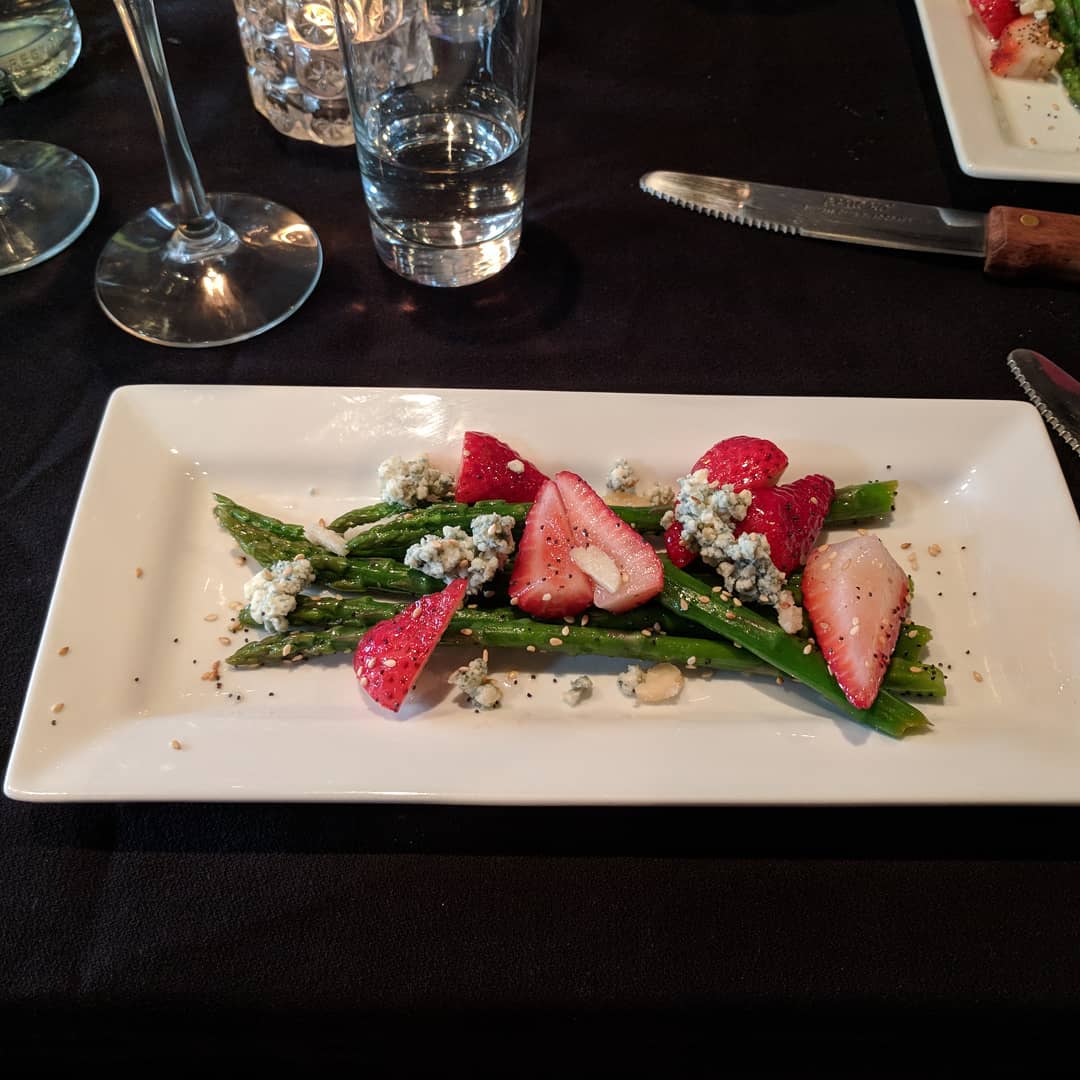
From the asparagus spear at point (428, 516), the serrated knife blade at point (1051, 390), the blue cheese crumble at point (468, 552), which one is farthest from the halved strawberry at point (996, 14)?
the blue cheese crumble at point (468, 552)

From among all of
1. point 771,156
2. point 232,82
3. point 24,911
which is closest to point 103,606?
point 24,911

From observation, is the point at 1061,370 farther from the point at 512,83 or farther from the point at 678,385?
the point at 512,83

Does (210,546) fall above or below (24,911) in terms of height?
above

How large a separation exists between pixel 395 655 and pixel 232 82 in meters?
1.43

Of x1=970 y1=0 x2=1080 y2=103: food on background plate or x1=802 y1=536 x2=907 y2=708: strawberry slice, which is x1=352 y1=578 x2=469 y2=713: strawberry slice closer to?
x1=802 y1=536 x2=907 y2=708: strawberry slice

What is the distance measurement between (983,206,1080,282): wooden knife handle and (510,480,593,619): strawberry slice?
0.99 m

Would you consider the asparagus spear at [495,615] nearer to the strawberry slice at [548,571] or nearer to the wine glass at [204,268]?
the strawberry slice at [548,571]

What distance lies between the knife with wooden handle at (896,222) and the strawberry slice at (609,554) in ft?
2.76

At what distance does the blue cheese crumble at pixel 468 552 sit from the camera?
1158 mm

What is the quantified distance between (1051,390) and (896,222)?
42 cm

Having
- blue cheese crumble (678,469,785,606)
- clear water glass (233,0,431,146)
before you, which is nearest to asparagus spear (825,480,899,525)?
blue cheese crumble (678,469,785,606)

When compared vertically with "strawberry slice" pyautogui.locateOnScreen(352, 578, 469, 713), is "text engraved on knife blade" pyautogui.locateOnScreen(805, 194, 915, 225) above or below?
above

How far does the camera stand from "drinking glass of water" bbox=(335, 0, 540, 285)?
1.42 meters

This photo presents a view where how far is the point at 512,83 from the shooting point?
1.49 m
